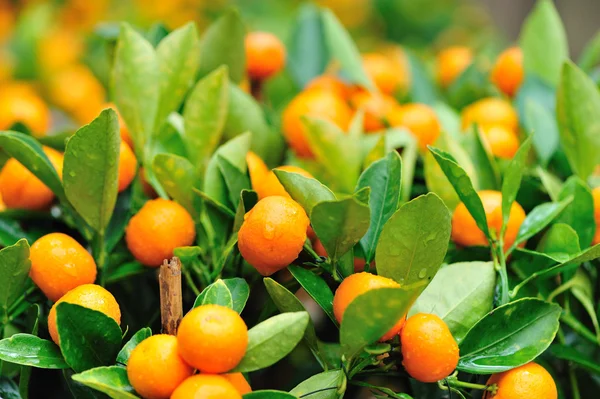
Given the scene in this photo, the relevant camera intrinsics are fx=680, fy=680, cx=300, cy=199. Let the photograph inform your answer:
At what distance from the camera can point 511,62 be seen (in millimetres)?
989

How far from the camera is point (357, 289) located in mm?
476

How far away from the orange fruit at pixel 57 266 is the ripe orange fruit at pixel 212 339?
0.15 meters

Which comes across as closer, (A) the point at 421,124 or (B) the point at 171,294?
(B) the point at 171,294

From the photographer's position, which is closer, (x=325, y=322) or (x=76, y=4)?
(x=325, y=322)

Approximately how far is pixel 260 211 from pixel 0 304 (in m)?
0.24

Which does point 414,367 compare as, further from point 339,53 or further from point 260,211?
point 339,53

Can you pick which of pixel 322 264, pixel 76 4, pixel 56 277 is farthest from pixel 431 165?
pixel 76 4

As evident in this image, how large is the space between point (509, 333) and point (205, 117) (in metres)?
0.36

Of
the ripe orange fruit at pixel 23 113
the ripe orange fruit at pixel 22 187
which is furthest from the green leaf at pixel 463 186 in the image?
the ripe orange fruit at pixel 23 113

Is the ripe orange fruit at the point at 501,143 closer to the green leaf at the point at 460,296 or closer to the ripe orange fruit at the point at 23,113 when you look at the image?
the green leaf at the point at 460,296

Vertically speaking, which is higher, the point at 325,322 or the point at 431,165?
the point at 431,165

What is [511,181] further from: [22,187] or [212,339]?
[22,187]

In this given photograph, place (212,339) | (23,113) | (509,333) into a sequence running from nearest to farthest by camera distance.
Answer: (212,339) → (509,333) → (23,113)

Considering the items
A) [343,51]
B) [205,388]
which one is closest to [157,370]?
[205,388]
